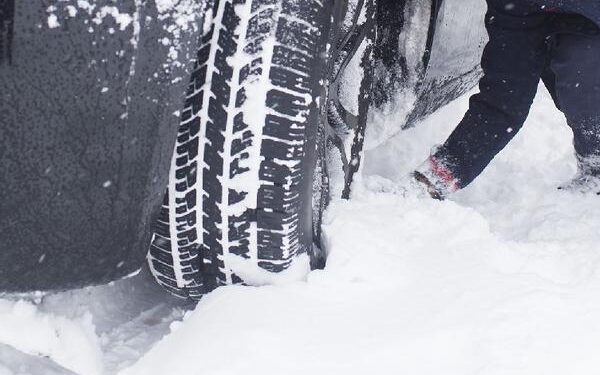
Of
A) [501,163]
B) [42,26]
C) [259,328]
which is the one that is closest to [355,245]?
[259,328]

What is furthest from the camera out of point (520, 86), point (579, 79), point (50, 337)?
point (520, 86)

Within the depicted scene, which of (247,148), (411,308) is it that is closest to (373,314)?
(411,308)

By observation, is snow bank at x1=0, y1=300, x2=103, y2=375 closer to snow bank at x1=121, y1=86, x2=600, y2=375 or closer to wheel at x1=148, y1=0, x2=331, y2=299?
snow bank at x1=121, y1=86, x2=600, y2=375

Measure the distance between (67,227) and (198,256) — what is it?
322mm

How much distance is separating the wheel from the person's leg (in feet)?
1.80

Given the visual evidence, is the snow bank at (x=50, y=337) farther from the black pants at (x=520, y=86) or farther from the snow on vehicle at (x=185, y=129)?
the black pants at (x=520, y=86)

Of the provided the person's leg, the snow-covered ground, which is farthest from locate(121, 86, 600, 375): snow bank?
the person's leg

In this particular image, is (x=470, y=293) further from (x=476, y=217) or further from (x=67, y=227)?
(x=67, y=227)

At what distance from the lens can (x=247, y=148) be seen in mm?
1076

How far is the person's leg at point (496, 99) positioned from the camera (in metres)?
1.46

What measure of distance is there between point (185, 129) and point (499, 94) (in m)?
0.80

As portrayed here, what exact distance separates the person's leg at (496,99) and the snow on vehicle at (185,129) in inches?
5.4

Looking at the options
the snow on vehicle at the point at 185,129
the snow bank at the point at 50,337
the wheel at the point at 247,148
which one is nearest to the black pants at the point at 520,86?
the snow on vehicle at the point at 185,129

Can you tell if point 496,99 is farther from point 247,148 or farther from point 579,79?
point 247,148
